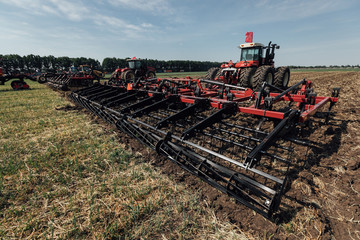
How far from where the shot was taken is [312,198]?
6.72ft

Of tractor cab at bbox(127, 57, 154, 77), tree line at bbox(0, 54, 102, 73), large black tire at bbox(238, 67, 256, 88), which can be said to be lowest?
large black tire at bbox(238, 67, 256, 88)

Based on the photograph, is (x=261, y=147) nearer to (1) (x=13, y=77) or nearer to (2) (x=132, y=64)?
(2) (x=132, y=64)

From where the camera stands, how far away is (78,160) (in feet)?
9.18

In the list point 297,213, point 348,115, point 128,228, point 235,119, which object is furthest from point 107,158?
point 348,115

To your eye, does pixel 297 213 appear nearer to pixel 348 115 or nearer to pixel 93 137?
pixel 93 137

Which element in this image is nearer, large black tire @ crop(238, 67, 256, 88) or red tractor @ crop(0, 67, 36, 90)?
large black tire @ crop(238, 67, 256, 88)

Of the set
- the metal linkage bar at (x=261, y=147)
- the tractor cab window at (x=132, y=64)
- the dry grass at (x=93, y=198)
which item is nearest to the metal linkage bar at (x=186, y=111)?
the dry grass at (x=93, y=198)

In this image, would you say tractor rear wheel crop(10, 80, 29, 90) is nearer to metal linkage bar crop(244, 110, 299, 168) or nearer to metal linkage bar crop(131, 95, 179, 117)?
metal linkage bar crop(131, 95, 179, 117)

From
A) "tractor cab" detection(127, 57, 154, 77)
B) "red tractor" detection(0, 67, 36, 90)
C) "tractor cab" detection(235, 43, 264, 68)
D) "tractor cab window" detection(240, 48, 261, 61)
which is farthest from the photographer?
"tractor cab" detection(127, 57, 154, 77)

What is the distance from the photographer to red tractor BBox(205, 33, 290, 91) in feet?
22.0

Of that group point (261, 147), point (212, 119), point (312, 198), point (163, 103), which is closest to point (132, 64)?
point (163, 103)

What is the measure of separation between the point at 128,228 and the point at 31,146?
288cm

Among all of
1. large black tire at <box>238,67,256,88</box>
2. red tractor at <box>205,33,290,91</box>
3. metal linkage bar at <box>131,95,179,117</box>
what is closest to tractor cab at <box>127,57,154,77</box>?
red tractor at <box>205,33,290,91</box>

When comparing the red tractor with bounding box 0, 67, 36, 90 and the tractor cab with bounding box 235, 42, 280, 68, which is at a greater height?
the tractor cab with bounding box 235, 42, 280, 68
